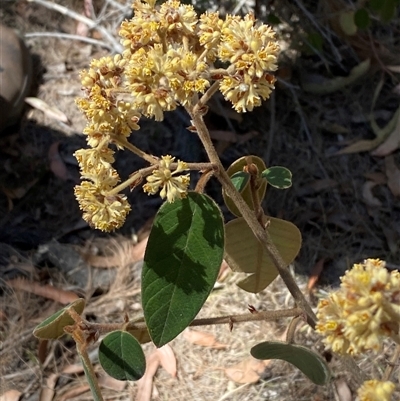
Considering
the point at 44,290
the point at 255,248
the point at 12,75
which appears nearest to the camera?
the point at 255,248

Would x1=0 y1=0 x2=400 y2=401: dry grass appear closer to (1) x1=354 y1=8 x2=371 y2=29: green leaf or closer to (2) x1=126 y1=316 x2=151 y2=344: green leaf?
(1) x1=354 y1=8 x2=371 y2=29: green leaf

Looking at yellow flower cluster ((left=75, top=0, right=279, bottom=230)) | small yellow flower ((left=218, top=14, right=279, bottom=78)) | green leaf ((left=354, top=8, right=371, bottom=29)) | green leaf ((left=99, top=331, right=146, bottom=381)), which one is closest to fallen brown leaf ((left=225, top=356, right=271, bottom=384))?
green leaf ((left=99, top=331, right=146, bottom=381))

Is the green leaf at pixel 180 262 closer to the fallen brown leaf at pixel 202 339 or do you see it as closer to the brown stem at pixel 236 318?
the brown stem at pixel 236 318

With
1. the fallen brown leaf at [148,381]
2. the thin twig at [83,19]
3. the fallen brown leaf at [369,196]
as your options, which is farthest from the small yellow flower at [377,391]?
the thin twig at [83,19]

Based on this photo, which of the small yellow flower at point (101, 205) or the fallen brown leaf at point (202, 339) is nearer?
the small yellow flower at point (101, 205)

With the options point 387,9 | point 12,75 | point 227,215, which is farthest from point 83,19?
point 387,9

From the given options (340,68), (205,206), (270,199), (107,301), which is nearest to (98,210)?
(205,206)

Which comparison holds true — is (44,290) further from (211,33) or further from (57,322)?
(211,33)

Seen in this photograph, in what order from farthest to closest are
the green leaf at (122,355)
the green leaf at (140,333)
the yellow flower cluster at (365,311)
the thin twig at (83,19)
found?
1. the thin twig at (83,19)
2. the green leaf at (140,333)
3. the green leaf at (122,355)
4. the yellow flower cluster at (365,311)
